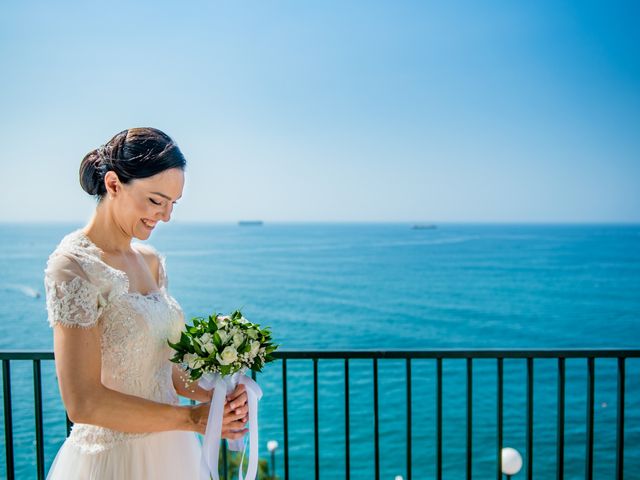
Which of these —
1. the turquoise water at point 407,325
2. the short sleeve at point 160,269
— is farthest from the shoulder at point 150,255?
the turquoise water at point 407,325

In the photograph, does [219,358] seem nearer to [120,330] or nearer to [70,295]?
[120,330]

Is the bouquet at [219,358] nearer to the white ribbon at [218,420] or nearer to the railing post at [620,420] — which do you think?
the white ribbon at [218,420]

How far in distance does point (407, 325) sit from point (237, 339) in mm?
43232

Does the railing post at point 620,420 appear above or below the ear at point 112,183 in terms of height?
below

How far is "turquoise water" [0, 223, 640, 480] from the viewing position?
26547 millimetres

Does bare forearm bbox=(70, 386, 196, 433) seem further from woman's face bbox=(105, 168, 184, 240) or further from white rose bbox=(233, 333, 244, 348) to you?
woman's face bbox=(105, 168, 184, 240)

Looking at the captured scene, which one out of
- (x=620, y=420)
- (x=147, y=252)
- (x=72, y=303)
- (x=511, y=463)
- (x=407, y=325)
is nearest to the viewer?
(x=72, y=303)

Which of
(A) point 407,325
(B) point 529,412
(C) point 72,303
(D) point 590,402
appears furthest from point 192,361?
(A) point 407,325

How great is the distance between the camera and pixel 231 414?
159 centimetres

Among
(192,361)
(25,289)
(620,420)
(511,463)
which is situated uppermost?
(192,361)

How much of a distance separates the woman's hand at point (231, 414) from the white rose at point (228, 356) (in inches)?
5.8

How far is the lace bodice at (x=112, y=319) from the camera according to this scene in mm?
1407

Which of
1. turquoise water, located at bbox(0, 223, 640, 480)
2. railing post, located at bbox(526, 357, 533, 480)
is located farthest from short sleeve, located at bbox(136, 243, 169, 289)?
turquoise water, located at bbox(0, 223, 640, 480)

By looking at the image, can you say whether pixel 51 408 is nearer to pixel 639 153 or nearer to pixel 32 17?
pixel 32 17
